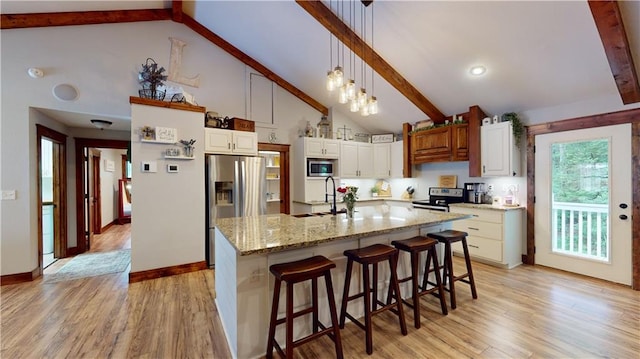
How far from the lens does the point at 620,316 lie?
253cm

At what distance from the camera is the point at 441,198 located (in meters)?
4.93

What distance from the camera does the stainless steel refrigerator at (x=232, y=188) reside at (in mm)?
3980

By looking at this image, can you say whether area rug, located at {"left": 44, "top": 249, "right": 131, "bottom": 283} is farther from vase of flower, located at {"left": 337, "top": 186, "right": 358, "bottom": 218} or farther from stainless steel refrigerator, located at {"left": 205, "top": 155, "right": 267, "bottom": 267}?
vase of flower, located at {"left": 337, "top": 186, "right": 358, "bottom": 218}

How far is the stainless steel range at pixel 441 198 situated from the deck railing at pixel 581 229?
126cm

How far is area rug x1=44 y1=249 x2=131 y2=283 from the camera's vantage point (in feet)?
11.8

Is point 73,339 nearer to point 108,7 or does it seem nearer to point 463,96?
point 108,7

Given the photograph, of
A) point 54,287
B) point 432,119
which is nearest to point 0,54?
point 54,287

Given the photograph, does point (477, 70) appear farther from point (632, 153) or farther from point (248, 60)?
point (248, 60)

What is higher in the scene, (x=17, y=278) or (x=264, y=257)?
(x=264, y=257)

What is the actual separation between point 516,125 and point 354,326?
369cm

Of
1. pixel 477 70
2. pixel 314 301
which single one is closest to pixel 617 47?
pixel 477 70

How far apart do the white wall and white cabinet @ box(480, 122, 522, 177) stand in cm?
409

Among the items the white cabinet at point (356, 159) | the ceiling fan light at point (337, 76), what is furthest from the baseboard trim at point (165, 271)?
the ceiling fan light at point (337, 76)

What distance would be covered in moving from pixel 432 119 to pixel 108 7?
522 cm
